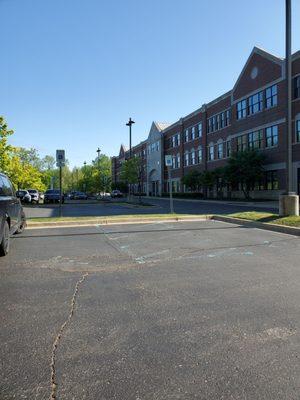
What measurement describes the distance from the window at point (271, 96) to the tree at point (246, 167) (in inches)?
180

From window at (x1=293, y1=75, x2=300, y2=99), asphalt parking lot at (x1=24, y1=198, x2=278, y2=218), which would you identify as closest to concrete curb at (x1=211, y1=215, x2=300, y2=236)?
asphalt parking lot at (x1=24, y1=198, x2=278, y2=218)

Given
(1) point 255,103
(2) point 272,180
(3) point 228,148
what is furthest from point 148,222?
(3) point 228,148

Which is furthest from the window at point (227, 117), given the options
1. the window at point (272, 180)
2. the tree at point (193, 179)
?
the window at point (272, 180)

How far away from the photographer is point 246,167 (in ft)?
121

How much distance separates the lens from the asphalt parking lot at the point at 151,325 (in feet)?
10.3

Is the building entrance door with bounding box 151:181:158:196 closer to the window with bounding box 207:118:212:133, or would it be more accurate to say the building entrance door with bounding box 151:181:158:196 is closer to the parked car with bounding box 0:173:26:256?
the window with bounding box 207:118:212:133

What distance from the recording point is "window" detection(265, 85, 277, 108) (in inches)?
1438

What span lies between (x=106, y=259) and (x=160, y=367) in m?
4.86

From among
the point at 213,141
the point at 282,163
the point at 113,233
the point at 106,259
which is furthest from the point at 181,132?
the point at 106,259

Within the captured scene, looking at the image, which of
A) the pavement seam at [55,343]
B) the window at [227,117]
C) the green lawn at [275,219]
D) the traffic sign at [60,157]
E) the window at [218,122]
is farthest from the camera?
the window at [218,122]

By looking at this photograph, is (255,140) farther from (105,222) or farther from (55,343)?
(55,343)

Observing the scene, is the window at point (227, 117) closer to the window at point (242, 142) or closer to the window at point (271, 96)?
the window at point (242, 142)

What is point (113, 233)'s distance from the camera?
1243cm

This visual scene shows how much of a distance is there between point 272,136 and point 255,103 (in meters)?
4.80
